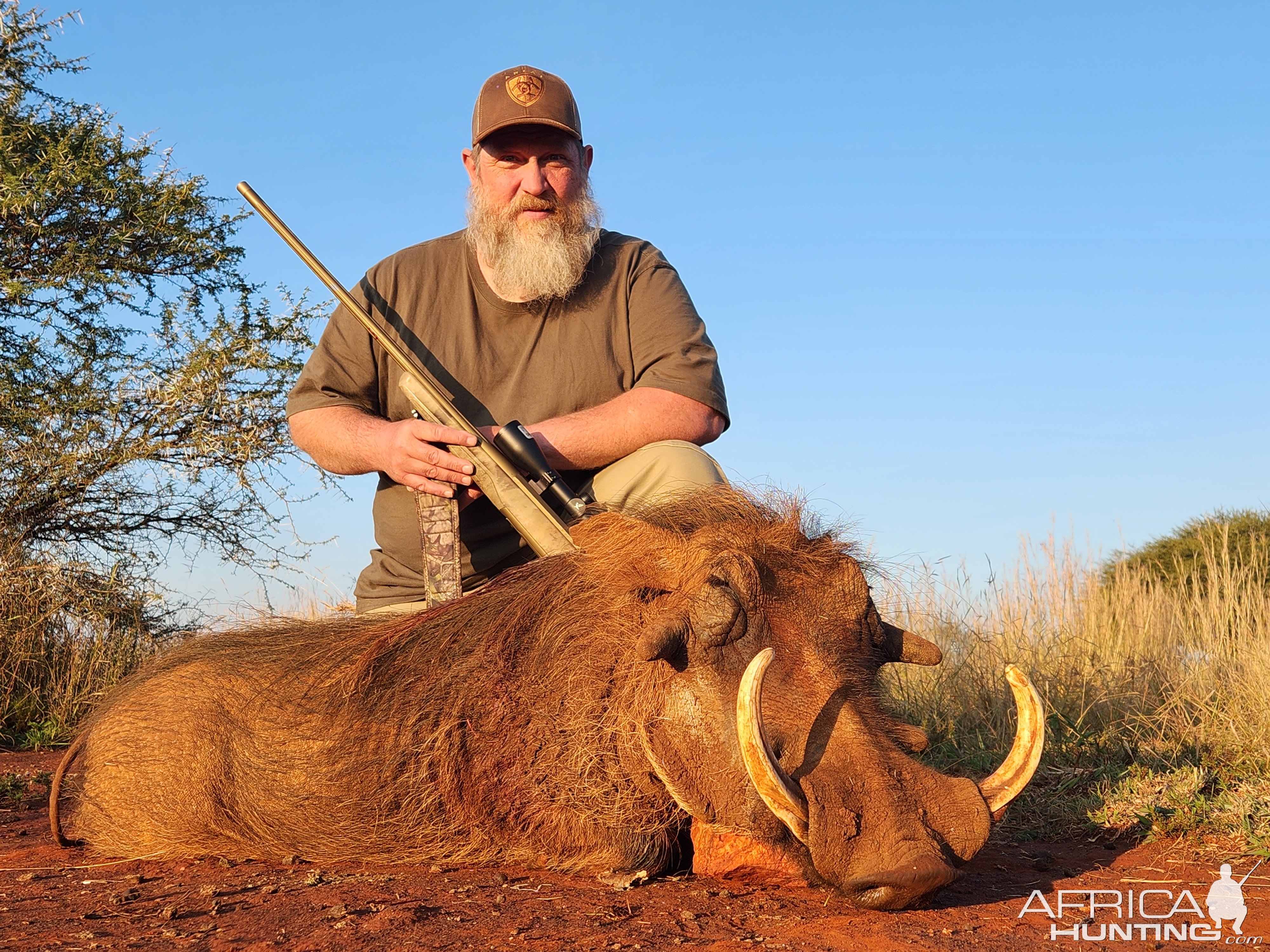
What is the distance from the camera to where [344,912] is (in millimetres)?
2424

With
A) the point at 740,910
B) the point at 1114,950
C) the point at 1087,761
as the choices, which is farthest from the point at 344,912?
the point at 1087,761

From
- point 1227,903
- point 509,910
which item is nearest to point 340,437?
point 509,910

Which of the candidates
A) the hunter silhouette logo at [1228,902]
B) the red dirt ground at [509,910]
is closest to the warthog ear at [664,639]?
the red dirt ground at [509,910]

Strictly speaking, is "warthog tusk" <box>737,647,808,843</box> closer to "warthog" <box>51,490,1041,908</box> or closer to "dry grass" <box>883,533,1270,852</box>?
"warthog" <box>51,490,1041,908</box>

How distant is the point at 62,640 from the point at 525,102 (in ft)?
16.1

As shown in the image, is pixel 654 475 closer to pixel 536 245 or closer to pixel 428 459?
pixel 428 459

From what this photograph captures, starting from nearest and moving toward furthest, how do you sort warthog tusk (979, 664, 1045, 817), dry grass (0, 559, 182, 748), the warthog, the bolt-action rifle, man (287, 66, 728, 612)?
the warthog < warthog tusk (979, 664, 1045, 817) < the bolt-action rifle < man (287, 66, 728, 612) < dry grass (0, 559, 182, 748)

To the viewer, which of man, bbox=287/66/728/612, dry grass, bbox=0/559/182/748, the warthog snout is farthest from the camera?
dry grass, bbox=0/559/182/748

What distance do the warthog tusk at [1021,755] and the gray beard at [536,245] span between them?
255cm

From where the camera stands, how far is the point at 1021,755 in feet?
8.19

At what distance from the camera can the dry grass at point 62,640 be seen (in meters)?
6.34

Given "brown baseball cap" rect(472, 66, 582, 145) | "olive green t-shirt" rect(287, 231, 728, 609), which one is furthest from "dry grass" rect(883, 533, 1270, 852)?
"brown baseball cap" rect(472, 66, 582, 145)

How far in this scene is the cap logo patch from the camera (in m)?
4.37

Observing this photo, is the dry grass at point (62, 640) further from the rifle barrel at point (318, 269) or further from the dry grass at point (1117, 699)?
the dry grass at point (1117, 699)
